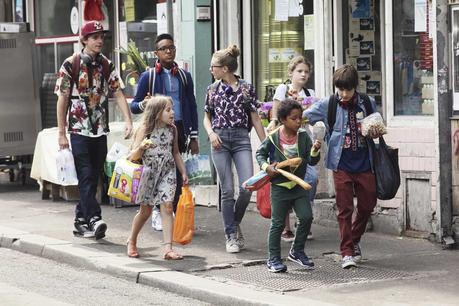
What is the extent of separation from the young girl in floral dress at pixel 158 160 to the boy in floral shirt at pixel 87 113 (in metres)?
1.03

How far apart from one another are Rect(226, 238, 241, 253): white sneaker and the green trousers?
1.00 meters

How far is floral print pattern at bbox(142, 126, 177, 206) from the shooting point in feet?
32.5

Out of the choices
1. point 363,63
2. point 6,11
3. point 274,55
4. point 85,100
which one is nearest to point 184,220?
point 85,100

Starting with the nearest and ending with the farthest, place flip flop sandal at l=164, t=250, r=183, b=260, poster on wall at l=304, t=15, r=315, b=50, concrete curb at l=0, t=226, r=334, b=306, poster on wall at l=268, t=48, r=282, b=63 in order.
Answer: concrete curb at l=0, t=226, r=334, b=306 → flip flop sandal at l=164, t=250, r=183, b=260 → poster on wall at l=304, t=15, r=315, b=50 → poster on wall at l=268, t=48, r=282, b=63

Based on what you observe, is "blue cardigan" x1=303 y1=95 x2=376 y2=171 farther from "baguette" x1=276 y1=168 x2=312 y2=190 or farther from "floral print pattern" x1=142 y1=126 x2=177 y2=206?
"floral print pattern" x1=142 y1=126 x2=177 y2=206

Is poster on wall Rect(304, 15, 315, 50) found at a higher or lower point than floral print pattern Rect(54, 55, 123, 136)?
higher

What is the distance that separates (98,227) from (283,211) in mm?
2480

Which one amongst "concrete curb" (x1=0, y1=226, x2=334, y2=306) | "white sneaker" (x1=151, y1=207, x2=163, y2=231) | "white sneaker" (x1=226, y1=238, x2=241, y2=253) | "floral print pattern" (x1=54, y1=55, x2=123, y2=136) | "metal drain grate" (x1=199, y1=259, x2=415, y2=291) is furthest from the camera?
"white sneaker" (x1=151, y1=207, x2=163, y2=231)

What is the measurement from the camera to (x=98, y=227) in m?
10.9

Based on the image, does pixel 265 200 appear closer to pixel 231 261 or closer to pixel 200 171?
pixel 231 261

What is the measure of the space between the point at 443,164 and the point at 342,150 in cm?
138

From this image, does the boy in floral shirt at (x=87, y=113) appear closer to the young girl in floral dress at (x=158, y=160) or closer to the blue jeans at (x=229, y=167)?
the young girl in floral dress at (x=158, y=160)

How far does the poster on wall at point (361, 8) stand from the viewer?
12.0 meters

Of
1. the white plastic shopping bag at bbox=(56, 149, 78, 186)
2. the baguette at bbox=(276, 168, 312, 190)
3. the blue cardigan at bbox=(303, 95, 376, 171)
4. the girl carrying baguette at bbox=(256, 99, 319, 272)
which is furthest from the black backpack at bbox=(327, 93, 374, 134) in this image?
the white plastic shopping bag at bbox=(56, 149, 78, 186)
